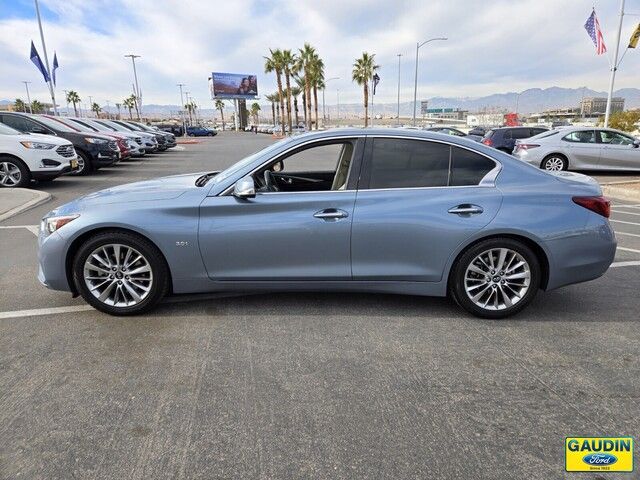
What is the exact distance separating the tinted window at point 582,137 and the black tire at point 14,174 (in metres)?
14.6

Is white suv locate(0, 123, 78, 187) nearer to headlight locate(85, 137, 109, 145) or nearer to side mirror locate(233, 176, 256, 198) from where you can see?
headlight locate(85, 137, 109, 145)

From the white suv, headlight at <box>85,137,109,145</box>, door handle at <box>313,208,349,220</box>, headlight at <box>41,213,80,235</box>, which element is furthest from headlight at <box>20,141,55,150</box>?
door handle at <box>313,208,349,220</box>

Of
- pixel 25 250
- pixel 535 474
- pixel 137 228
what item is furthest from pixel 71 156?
pixel 535 474

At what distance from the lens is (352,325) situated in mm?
3605

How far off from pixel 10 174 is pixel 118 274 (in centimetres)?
892

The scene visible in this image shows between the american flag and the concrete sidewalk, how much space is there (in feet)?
71.6

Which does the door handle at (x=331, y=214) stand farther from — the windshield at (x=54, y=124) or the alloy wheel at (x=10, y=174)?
the windshield at (x=54, y=124)

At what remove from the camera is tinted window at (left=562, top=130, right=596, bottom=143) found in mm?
13180

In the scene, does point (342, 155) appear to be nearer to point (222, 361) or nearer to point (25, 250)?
point (222, 361)

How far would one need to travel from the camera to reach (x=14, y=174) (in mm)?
10352

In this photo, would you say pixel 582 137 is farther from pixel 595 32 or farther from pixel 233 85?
pixel 233 85

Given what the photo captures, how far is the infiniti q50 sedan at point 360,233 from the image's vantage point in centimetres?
352

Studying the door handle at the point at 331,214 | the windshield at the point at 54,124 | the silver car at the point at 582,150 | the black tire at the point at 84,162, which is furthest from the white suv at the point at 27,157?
the silver car at the point at 582,150

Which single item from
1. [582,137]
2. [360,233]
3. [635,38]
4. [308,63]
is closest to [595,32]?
[635,38]
